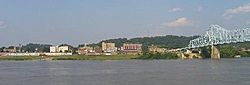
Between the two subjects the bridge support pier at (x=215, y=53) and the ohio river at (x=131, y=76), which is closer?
the ohio river at (x=131, y=76)

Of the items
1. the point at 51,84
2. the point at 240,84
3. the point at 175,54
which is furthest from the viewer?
the point at 175,54

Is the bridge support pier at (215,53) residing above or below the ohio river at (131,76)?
above

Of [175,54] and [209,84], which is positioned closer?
[209,84]

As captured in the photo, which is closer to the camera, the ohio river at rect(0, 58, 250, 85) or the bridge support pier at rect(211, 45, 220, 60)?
the ohio river at rect(0, 58, 250, 85)

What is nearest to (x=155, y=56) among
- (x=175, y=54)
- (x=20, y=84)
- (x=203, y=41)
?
(x=175, y=54)

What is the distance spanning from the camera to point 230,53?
14075 centimetres

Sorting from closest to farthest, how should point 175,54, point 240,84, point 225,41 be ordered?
point 240,84 → point 225,41 → point 175,54

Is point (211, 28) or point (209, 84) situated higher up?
point (211, 28)

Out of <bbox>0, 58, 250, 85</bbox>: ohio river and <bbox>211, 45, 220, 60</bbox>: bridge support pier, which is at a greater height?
<bbox>211, 45, 220, 60</bbox>: bridge support pier

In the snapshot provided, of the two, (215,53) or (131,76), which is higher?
(215,53)

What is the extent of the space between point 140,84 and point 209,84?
15.2 feet

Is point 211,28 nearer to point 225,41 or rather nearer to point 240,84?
point 225,41

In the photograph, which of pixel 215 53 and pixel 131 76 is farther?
pixel 215 53

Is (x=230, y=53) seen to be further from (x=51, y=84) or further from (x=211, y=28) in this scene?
(x=51, y=84)
